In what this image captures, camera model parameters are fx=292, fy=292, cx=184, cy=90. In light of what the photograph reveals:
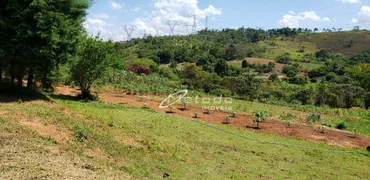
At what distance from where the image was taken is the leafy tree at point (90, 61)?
19312mm

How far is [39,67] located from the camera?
14.1 m

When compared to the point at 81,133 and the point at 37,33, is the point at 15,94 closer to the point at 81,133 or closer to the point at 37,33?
the point at 37,33

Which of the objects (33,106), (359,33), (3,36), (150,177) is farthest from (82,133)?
(359,33)

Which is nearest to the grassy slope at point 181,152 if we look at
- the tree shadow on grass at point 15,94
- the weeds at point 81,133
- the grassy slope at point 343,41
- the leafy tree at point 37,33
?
the weeds at point 81,133

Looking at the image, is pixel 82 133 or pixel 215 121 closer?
pixel 82 133

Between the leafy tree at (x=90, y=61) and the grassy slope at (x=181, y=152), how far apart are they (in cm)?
507

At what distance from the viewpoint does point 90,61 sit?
19578mm

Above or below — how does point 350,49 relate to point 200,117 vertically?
above

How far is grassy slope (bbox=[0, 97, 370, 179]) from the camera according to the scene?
9.04m

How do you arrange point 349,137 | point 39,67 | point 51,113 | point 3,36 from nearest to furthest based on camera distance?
point 51,113, point 3,36, point 39,67, point 349,137

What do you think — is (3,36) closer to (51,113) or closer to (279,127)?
(51,113)

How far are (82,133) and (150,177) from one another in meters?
3.07

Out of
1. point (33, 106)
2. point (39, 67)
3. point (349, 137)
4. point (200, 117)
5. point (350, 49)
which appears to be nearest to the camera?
point (33, 106)

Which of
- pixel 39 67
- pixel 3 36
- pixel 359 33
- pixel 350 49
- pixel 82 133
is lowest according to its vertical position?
pixel 82 133
